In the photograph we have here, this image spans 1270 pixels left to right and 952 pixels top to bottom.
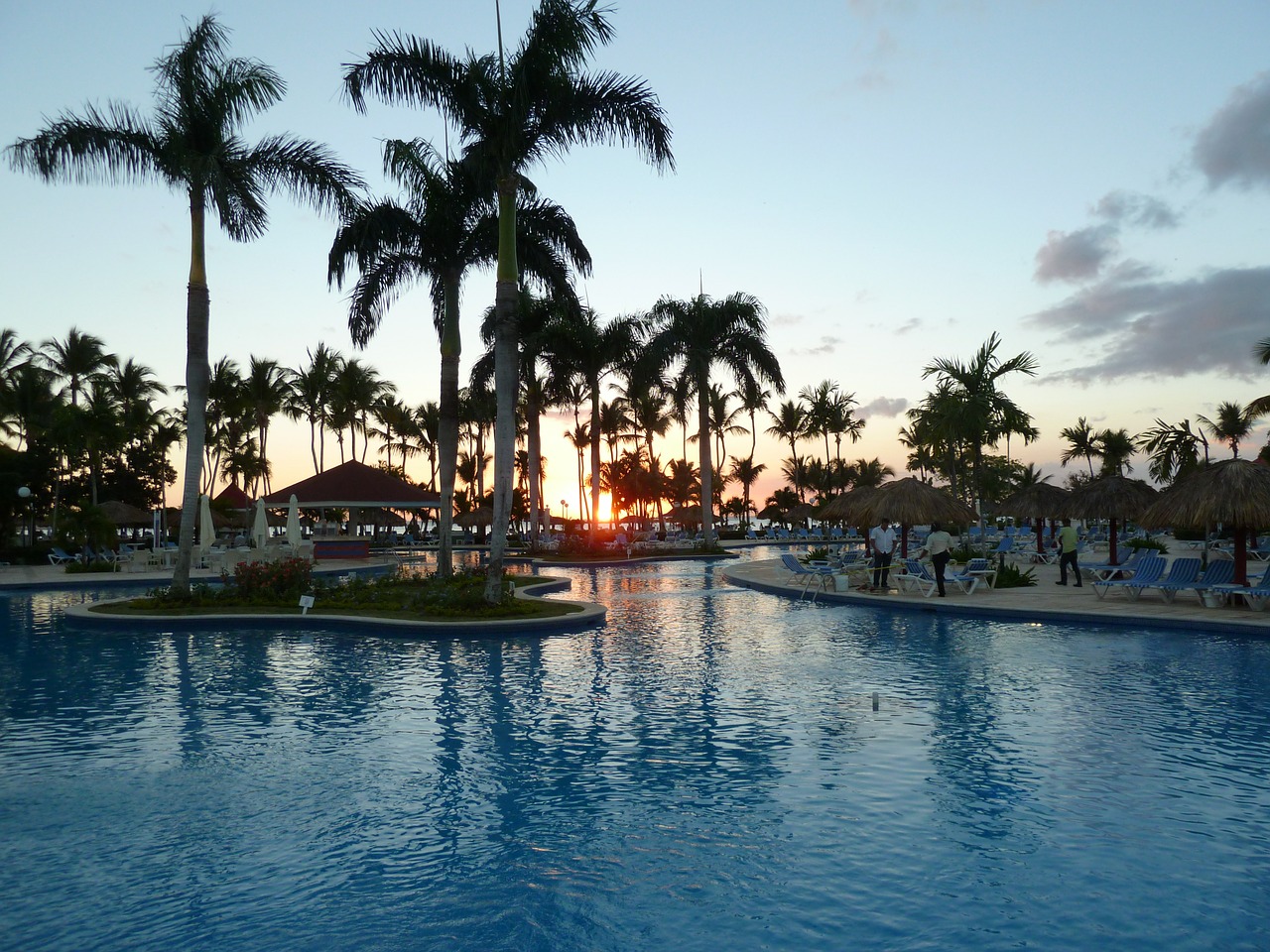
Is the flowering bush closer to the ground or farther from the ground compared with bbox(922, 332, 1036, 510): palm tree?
closer to the ground

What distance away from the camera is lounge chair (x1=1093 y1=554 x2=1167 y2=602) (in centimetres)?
1745

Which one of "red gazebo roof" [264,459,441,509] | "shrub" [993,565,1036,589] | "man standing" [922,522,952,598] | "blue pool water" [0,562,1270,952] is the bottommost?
"blue pool water" [0,562,1270,952]

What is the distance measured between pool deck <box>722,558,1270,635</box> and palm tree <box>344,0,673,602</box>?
8749mm

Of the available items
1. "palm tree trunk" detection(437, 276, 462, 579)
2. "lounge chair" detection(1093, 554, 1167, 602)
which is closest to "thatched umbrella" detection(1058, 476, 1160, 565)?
"lounge chair" detection(1093, 554, 1167, 602)

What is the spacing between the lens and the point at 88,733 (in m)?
8.70

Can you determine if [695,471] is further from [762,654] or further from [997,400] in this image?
[762,654]

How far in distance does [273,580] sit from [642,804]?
553 inches

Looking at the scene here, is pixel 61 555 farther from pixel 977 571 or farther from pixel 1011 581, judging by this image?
pixel 1011 581

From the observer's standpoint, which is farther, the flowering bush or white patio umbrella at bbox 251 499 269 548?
white patio umbrella at bbox 251 499 269 548

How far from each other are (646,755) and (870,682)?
4.16m

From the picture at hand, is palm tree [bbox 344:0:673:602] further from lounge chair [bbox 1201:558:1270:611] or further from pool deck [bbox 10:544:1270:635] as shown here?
lounge chair [bbox 1201:558:1270:611]

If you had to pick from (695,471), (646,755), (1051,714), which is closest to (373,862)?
(646,755)

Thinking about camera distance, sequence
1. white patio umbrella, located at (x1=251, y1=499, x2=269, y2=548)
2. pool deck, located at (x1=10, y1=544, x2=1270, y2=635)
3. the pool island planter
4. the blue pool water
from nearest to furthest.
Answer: the blue pool water → pool deck, located at (x1=10, y1=544, x2=1270, y2=635) → the pool island planter → white patio umbrella, located at (x1=251, y1=499, x2=269, y2=548)

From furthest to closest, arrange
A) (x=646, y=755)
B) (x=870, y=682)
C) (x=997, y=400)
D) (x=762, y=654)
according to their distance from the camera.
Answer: (x=997, y=400)
(x=762, y=654)
(x=870, y=682)
(x=646, y=755)
